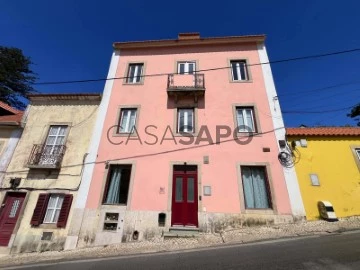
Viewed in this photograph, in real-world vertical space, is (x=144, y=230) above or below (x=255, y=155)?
below

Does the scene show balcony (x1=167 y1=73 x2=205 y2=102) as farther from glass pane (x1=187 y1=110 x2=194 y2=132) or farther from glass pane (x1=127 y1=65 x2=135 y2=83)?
glass pane (x1=127 y1=65 x2=135 y2=83)

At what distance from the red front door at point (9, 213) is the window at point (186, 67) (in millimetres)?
10389

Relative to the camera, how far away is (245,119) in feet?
34.3

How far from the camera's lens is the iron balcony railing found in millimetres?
10828

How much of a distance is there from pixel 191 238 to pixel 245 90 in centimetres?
790

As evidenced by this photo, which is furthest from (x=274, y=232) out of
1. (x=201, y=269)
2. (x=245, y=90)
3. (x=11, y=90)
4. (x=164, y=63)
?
(x=11, y=90)

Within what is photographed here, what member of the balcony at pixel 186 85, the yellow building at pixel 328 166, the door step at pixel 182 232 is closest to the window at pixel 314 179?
the yellow building at pixel 328 166

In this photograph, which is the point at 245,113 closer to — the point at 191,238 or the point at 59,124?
the point at 191,238

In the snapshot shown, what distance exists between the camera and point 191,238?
7.58 metres

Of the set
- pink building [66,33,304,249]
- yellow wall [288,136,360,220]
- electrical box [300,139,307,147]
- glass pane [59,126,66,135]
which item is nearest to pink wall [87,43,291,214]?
pink building [66,33,304,249]

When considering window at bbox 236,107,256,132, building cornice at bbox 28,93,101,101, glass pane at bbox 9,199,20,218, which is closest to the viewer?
glass pane at bbox 9,199,20,218

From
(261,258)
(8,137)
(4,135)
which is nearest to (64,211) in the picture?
(8,137)

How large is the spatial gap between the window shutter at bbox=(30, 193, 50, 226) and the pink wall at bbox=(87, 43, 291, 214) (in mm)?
1964

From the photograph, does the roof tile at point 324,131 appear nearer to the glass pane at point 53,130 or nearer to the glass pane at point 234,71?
the glass pane at point 234,71
